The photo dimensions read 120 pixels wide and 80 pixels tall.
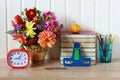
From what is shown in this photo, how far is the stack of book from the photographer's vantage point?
4.30 ft

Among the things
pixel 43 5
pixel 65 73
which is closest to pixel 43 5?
pixel 43 5

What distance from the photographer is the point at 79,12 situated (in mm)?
1446

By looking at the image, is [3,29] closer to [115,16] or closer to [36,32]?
[36,32]

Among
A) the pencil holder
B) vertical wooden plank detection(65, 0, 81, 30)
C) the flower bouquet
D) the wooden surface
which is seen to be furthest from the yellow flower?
the pencil holder

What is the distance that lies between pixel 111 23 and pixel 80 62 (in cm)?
32

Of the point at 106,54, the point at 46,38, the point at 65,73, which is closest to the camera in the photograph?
the point at 65,73

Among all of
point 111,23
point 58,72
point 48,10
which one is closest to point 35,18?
point 48,10

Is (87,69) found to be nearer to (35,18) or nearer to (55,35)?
(55,35)

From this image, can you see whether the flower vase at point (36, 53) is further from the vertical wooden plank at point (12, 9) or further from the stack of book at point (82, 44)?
the vertical wooden plank at point (12, 9)

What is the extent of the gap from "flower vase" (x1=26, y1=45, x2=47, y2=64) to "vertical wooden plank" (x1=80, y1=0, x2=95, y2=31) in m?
0.30

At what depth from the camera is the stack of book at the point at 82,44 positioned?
131cm

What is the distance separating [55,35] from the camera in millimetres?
1264

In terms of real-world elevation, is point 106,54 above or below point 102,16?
below

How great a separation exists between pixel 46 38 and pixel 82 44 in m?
0.20
